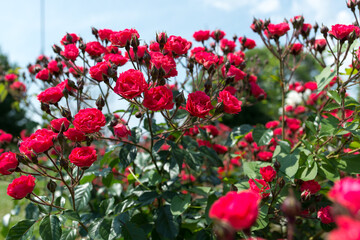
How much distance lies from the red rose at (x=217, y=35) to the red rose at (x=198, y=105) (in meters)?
1.12

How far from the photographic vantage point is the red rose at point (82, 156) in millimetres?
1250

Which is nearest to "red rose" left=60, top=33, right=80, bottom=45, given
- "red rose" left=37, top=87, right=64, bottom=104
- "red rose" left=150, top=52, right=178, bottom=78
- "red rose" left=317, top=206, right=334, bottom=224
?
"red rose" left=37, top=87, right=64, bottom=104

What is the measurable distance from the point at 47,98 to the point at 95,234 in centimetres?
73

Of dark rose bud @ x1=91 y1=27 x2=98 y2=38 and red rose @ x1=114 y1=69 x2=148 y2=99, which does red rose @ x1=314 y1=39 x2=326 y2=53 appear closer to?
red rose @ x1=114 y1=69 x2=148 y2=99

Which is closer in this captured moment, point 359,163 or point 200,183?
point 359,163

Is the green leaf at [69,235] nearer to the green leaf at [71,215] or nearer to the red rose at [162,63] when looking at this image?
the green leaf at [71,215]

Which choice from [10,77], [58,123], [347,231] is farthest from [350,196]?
[10,77]

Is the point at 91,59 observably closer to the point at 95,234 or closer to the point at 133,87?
the point at 133,87

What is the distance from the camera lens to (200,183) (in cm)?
238

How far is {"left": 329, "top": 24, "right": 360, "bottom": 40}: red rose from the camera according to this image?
4.91ft

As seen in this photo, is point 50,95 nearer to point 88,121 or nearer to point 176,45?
point 88,121

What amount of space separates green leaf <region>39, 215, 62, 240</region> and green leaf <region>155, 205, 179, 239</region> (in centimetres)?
49

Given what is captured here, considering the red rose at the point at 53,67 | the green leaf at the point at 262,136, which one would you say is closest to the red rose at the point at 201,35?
the green leaf at the point at 262,136

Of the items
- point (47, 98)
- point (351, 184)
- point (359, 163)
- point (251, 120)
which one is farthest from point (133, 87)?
point (251, 120)
